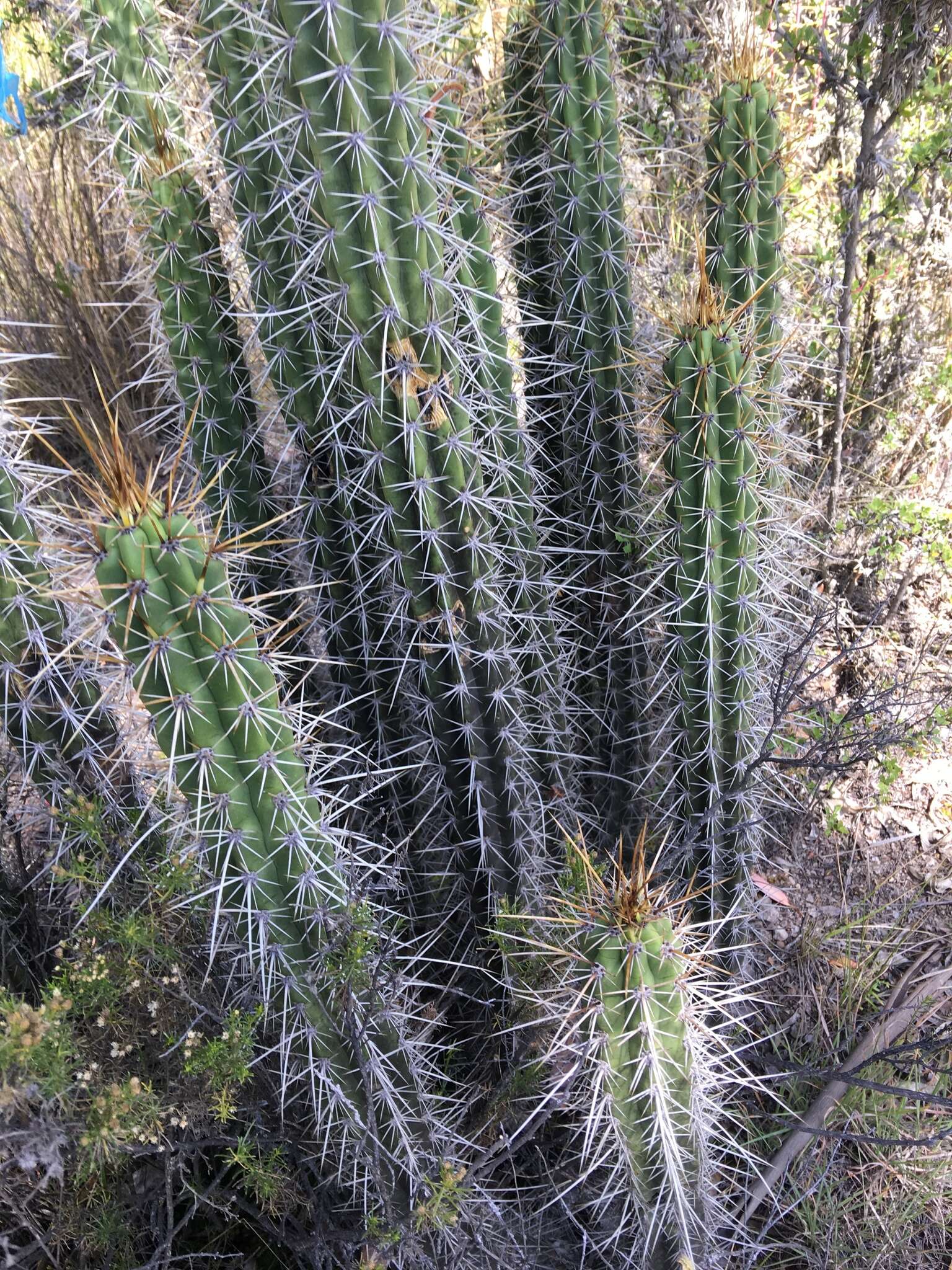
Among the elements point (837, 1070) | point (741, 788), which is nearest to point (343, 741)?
point (741, 788)

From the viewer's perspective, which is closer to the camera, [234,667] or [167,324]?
[234,667]

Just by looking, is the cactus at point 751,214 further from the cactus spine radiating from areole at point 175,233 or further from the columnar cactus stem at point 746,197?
the cactus spine radiating from areole at point 175,233

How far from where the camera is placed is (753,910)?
9.13 ft

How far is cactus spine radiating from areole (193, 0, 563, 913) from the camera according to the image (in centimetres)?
185

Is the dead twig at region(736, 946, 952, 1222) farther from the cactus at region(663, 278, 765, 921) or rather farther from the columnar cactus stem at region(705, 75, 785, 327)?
the columnar cactus stem at region(705, 75, 785, 327)

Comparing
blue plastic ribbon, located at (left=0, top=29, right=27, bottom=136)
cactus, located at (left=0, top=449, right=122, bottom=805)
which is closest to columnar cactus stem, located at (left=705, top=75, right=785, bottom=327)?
cactus, located at (left=0, top=449, right=122, bottom=805)

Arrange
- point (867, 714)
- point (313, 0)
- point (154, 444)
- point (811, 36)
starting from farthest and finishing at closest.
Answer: point (154, 444)
point (811, 36)
point (867, 714)
point (313, 0)

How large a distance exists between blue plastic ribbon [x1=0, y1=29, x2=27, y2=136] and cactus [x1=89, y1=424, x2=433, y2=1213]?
3.12 meters

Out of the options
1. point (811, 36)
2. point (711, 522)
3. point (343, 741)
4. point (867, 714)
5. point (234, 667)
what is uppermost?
point (811, 36)

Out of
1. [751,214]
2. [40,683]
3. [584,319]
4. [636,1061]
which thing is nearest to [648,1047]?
[636,1061]

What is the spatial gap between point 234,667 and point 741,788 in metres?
1.49

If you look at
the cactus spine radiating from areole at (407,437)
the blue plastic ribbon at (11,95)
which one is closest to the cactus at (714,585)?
the cactus spine radiating from areole at (407,437)

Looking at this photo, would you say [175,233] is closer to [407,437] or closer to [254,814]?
[407,437]

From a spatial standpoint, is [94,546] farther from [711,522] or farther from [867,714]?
[867,714]
